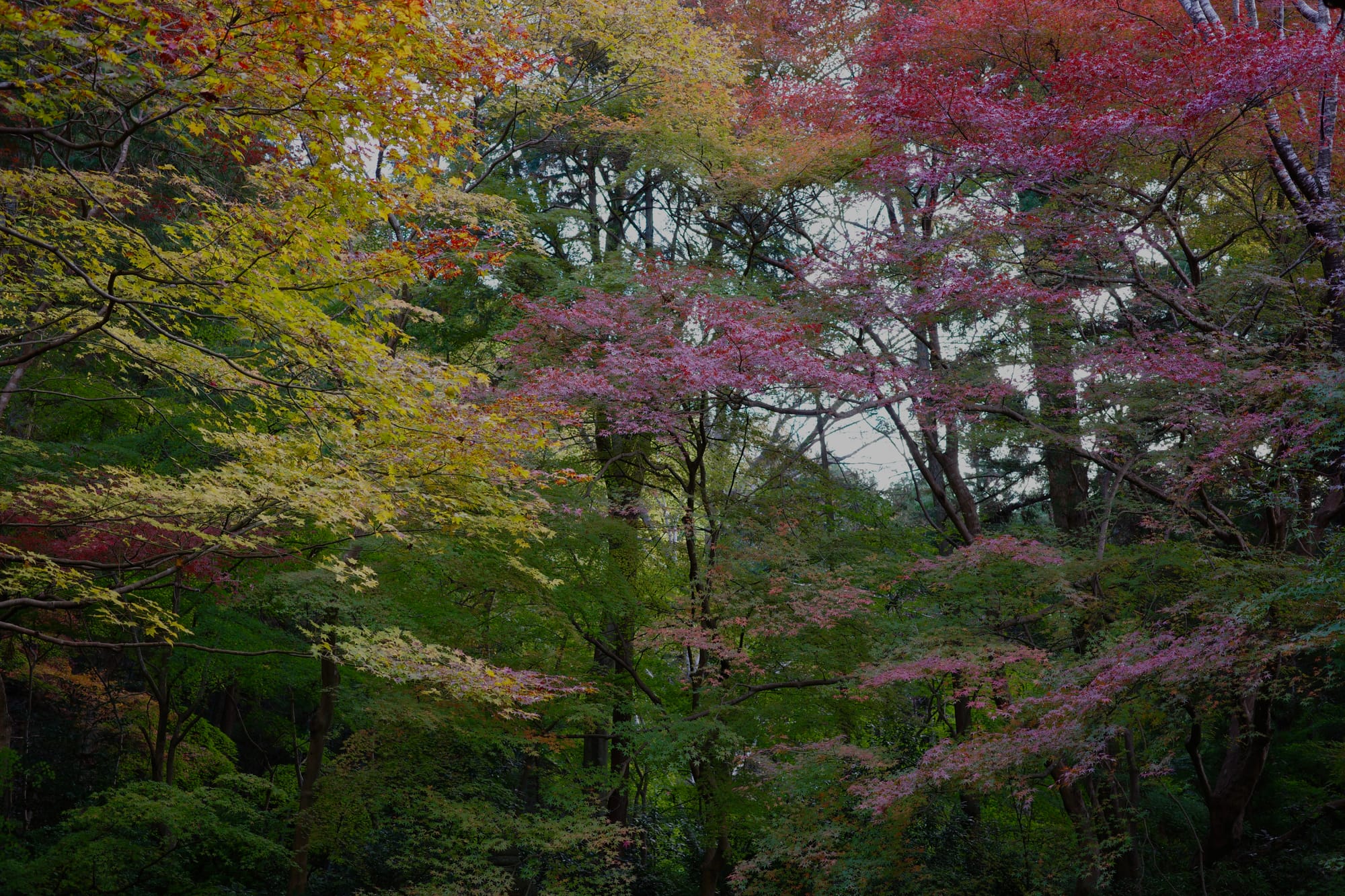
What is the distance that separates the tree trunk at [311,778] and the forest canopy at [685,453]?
0.19 feet

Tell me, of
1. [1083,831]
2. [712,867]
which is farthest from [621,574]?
[1083,831]

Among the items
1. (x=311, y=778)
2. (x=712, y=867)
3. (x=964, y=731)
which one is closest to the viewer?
(x=311, y=778)

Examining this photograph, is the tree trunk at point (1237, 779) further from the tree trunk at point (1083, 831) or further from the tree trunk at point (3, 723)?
the tree trunk at point (3, 723)

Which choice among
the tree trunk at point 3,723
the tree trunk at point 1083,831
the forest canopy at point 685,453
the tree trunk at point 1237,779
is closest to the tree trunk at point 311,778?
the forest canopy at point 685,453

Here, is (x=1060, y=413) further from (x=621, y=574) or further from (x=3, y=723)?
(x=3, y=723)

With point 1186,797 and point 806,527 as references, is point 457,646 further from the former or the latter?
point 1186,797

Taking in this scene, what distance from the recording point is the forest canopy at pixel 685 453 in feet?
16.4

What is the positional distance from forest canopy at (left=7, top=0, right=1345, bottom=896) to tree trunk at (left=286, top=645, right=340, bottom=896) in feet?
0.19

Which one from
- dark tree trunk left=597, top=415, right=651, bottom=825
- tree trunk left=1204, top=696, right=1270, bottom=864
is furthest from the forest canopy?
dark tree trunk left=597, top=415, right=651, bottom=825

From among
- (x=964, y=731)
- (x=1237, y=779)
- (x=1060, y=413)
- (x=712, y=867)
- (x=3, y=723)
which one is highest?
(x=1060, y=413)

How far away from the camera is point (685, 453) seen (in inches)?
412

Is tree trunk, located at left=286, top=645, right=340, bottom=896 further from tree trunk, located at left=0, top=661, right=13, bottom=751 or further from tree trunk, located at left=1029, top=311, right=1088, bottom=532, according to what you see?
tree trunk, located at left=1029, top=311, right=1088, bottom=532

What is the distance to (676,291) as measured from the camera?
984cm

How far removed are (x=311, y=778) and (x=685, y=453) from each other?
502 cm
